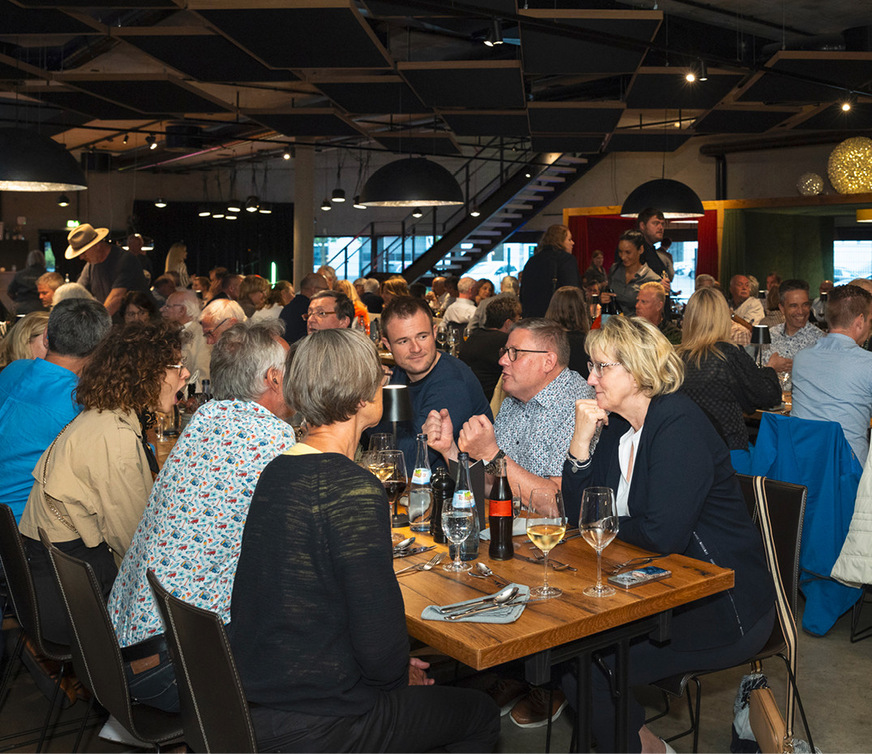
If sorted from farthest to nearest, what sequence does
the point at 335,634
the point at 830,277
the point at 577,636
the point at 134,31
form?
the point at 830,277, the point at 134,31, the point at 577,636, the point at 335,634

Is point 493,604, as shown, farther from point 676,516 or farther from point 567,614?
point 676,516

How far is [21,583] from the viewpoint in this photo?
2.71m

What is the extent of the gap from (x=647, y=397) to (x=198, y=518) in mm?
1338

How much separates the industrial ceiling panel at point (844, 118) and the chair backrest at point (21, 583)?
28.4 ft

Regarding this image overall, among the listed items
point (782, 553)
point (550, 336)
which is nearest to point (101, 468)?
point (550, 336)

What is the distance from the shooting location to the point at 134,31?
17.6 ft

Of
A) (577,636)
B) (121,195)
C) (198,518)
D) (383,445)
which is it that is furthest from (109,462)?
(121,195)

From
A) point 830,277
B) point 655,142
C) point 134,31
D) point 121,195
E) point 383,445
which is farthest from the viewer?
point 121,195

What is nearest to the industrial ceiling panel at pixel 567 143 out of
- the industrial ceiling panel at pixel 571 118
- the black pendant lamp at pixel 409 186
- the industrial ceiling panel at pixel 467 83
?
the industrial ceiling panel at pixel 571 118

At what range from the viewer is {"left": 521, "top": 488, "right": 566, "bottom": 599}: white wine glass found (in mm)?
2187

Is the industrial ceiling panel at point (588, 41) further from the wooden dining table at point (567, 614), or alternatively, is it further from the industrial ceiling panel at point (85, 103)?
the industrial ceiling panel at point (85, 103)

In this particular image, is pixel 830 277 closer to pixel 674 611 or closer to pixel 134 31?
pixel 134 31

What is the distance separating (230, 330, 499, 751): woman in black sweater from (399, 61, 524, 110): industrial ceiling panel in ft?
15.7

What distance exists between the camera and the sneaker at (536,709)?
324cm
